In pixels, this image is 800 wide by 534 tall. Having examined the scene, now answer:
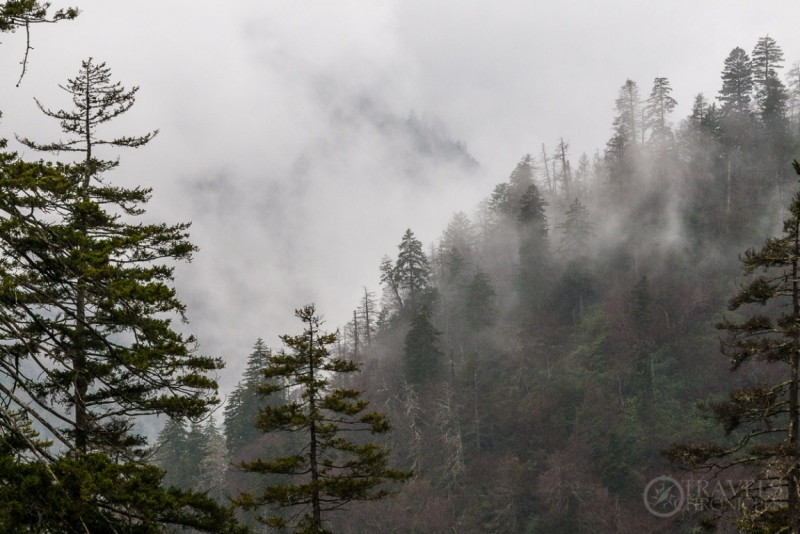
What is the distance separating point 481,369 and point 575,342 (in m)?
9.55

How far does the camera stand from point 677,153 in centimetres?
6994

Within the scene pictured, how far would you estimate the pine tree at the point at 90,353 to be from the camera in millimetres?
5441

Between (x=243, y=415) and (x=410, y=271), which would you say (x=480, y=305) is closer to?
(x=410, y=271)

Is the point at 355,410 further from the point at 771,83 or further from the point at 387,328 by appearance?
the point at 771,83

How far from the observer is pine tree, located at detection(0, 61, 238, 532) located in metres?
5.44

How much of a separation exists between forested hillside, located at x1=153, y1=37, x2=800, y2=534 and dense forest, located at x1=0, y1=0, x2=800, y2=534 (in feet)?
0.82

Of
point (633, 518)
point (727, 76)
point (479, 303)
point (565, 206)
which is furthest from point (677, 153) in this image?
point (633, 518)

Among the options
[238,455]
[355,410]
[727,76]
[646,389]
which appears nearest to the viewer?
[355,410]

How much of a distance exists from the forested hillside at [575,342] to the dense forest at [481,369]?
25cm

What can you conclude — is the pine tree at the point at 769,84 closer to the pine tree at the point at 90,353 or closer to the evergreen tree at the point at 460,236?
the evergreen tree at the point at 460,236

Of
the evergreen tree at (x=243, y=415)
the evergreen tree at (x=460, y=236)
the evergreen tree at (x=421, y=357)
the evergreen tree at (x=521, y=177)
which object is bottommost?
the evergreen tree at (x=243, y=415)

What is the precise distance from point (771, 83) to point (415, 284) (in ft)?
162

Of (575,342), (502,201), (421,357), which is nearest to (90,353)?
(421,357)

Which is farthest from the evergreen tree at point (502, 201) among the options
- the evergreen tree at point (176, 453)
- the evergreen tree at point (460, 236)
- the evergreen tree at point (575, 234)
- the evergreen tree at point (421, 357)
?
the evergreen tree at point (176, 453)
